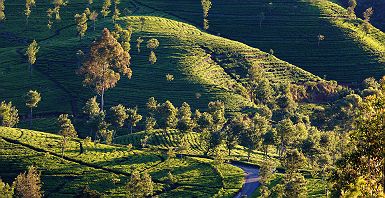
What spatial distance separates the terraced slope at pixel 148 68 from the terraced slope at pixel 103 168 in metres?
28.7

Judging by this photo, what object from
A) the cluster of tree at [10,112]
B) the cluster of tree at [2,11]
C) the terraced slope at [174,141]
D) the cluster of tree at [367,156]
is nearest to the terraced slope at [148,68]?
the cluster of tree at [2,11]

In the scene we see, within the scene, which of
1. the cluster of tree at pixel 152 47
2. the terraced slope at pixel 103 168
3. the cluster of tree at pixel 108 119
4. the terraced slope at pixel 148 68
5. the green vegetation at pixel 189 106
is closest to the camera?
the green vegetation at pixel 189 106

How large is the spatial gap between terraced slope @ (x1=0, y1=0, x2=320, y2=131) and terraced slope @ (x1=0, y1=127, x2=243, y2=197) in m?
28.7

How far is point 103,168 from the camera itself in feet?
302

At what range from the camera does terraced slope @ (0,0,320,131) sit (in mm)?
136500

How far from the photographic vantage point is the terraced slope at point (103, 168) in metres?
86.5

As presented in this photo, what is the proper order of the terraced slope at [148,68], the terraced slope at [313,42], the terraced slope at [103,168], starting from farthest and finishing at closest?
the terraced slope at [313,42] → the terraced slope at [148,68] → the terraced slope at [103,168]

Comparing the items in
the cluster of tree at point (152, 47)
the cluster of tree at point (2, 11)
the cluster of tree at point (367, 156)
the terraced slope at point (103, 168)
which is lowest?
the terraced slope at point (103, 168)

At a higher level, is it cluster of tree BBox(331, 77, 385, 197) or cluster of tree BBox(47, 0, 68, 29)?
cluster of tree BBox(47, 0, 68, 29)

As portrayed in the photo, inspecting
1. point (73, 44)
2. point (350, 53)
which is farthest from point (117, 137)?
point (350, 53)

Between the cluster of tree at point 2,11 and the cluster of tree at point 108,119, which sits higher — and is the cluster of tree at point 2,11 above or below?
above

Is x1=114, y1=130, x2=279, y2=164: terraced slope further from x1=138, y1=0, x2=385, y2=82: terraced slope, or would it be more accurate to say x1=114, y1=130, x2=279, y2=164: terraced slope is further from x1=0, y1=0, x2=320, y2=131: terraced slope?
x1=138, y1=0, x2=385, y2=82: terraced slope

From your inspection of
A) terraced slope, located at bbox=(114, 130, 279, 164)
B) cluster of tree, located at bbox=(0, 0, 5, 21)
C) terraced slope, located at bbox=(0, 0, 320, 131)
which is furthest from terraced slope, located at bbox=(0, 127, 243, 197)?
cluster of tree, located at bbox=(0, 0, 5, 21)

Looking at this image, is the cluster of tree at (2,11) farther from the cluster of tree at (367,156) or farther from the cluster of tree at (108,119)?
the cluster of tree at (367,156)
